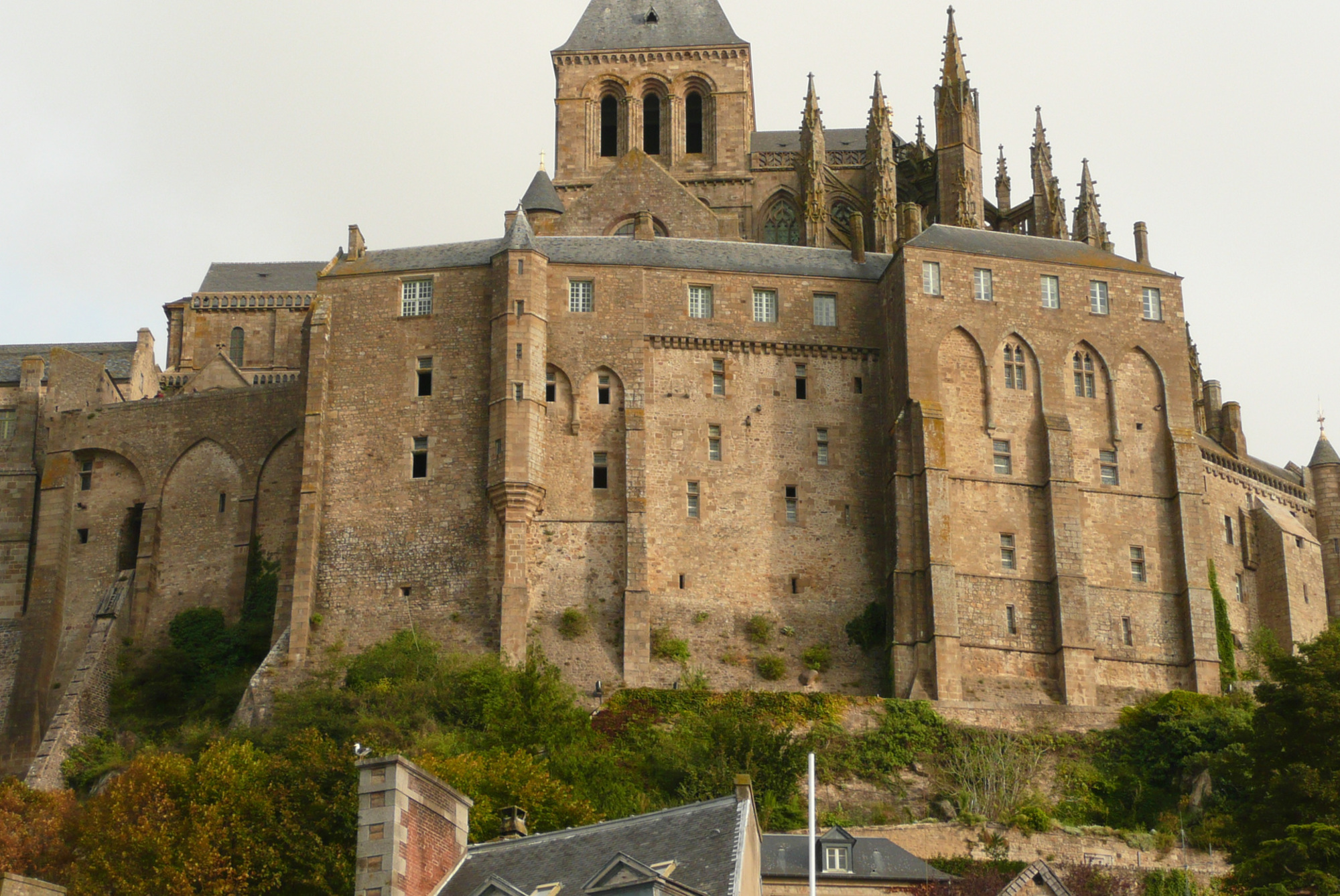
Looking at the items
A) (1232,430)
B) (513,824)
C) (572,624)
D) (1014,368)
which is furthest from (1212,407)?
(513,824)

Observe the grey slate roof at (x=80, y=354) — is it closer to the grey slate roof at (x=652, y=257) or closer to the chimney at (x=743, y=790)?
the grey slate roof at (x=652, y=257)

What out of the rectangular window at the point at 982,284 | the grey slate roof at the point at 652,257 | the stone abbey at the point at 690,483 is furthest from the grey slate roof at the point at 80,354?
the rectangular window at the point at 982,284

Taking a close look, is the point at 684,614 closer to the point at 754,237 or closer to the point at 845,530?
the point at 845,530

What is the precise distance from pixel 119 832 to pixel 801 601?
25.4m

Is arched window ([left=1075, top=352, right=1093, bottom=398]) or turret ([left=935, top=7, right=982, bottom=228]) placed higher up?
turret ([left=935, top=7, right=982, bottom=228])

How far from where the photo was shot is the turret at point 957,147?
239 feet

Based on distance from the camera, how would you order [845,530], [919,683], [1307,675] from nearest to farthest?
1. [1307,675]
2. [919,683]
3. [845,530]

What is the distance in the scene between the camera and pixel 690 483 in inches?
2512

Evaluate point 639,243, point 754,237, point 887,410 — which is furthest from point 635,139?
point 887,410

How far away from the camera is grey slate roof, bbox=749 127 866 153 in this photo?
86.5m

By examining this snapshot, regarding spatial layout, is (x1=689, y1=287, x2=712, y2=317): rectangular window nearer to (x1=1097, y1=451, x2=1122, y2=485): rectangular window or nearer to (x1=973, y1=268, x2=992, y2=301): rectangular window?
(x1=973, y1=268, x2=992, y2=301): rectangular window

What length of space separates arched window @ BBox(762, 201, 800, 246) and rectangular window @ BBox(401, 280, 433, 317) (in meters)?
17.4

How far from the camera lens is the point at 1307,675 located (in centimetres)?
4206

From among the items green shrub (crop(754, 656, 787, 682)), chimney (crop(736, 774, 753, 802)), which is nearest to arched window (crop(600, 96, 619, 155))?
green shrub (crop(754, 656, 787, 682))
